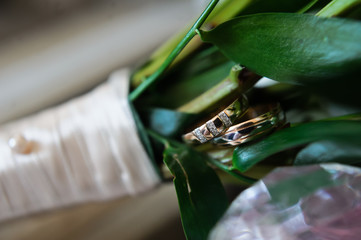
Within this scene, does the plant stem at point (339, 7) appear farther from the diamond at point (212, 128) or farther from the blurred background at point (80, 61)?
the blurred background at point (80, 61)

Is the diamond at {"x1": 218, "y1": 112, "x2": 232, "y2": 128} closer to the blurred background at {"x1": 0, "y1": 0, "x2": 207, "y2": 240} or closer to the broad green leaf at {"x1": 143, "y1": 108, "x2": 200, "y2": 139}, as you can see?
the broad green leaf at {"x1": 143, "y1": 108, "x2": 200, "y2": 139}

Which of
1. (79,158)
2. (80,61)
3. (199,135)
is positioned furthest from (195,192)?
(80,61)

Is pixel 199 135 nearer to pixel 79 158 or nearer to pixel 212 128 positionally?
Answer: pixel 212 128

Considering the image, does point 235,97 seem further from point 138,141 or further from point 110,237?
point 110,237

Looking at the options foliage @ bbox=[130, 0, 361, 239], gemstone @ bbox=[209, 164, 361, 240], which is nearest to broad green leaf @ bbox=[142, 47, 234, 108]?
foliage @ bbox=[130, 0, 361, 239]

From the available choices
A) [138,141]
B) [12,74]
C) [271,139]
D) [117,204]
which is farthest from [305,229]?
[12,74]

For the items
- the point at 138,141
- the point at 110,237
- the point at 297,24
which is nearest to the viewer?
the point at 297,24
